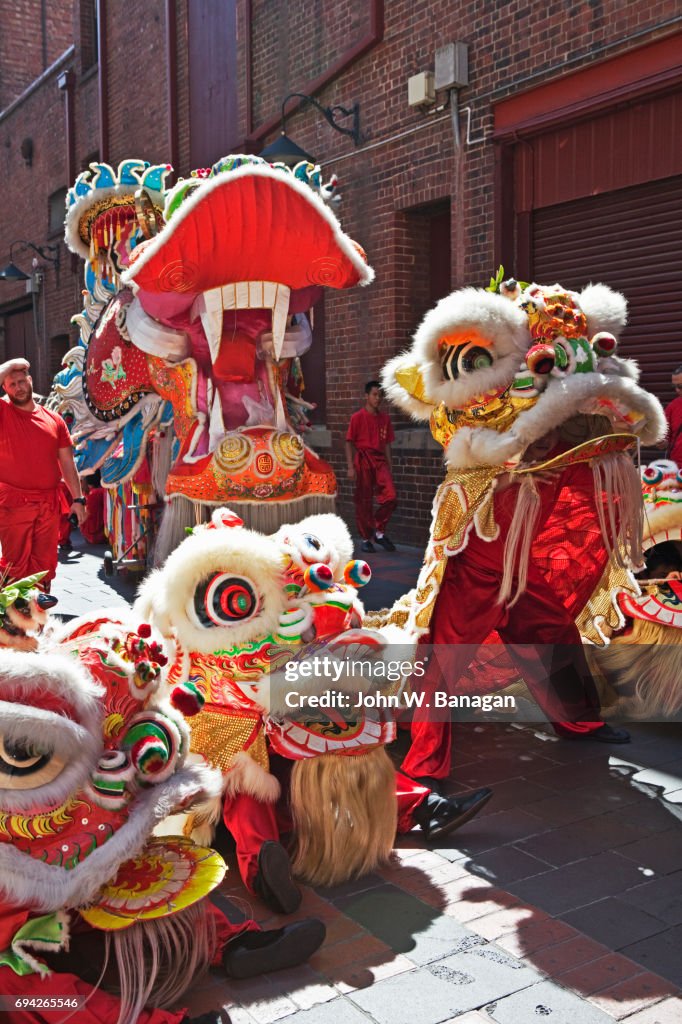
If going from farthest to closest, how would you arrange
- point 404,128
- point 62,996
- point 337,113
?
point 337,113 → point 404,128 → point 62,996

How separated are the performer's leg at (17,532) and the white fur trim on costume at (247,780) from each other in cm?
295

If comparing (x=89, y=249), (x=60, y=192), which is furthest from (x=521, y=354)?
(x=60, y=192)

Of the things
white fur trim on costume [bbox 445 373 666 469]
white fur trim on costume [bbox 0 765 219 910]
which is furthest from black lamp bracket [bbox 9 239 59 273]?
white fur trim on costume [bbox 0 765 219 910]

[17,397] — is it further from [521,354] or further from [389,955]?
[389,955]

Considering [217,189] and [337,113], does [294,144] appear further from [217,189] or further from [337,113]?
[217,189]

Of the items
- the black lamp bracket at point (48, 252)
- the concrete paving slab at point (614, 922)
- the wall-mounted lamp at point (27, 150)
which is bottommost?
the concrete paving slab at point (614, 922)

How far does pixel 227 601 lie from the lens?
285 cm

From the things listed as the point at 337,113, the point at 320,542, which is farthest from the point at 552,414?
the point at 337,113

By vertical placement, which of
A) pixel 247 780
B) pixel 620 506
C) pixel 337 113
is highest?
pixel 337 113

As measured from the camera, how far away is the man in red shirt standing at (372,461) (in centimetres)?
902

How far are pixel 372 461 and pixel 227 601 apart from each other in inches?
247

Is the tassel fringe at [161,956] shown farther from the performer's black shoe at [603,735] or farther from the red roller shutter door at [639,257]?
the red roller shutter door at [639,257]

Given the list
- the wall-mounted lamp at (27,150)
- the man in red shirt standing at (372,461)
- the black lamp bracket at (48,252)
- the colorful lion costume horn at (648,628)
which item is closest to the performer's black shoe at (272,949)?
the colorful lion costume horn at (648,628)

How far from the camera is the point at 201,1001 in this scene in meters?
2.37
